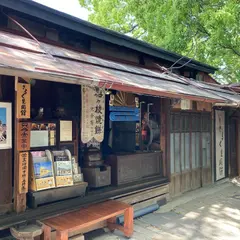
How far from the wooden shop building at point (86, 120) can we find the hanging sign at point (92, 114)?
0.02 m

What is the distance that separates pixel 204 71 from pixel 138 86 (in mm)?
6826

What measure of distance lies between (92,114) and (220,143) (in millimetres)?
6718

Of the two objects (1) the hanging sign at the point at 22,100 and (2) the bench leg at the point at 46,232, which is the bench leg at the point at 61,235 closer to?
(2) the bench leg at the point at 46,232

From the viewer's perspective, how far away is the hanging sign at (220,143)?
33.4 ft

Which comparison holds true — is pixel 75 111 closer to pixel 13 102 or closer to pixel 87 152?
pixel 87 152

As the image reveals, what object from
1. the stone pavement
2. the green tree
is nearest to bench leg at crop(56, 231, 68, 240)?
the stone pavement

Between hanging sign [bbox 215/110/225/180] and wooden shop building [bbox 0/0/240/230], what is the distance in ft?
2.01

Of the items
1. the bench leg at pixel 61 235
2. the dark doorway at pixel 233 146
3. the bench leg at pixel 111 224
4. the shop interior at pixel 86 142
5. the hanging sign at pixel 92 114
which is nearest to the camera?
the bench leg at pixel 61 235

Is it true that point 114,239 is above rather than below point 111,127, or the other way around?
below

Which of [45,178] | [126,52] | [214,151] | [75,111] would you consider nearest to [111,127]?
[75,111]

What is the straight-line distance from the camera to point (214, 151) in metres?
10.0

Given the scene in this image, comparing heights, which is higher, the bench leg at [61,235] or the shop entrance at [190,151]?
the shop entrance at [190,151]

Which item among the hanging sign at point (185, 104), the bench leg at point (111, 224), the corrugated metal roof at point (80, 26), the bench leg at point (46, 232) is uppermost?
the corrugated metal roof at point (80, 26)

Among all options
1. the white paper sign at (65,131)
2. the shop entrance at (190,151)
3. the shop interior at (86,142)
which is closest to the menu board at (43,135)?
the shop interior at (86,142)
